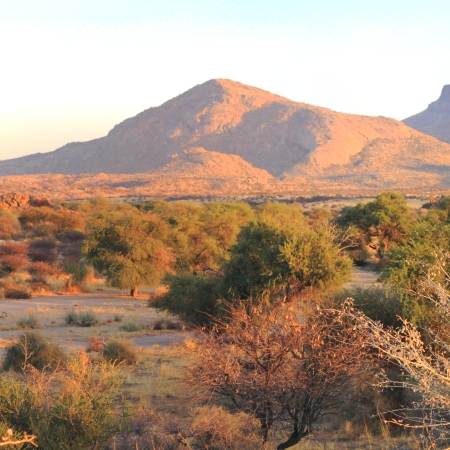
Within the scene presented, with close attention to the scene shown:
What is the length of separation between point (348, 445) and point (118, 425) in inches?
146

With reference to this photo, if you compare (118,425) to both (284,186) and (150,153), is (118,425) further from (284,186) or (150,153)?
(150,153)

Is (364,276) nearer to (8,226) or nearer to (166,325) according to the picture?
(166,325)

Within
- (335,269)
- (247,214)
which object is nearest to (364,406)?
(335,269)

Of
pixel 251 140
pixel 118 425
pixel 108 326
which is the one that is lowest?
pixel 108 326

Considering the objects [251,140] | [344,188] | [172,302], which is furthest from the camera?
[251,140]

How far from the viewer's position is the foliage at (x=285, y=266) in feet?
53.2

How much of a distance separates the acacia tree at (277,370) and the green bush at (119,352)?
696cm

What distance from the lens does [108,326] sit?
21984 millimetres

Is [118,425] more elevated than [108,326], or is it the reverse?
[118,425]

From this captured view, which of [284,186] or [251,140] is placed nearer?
[284,186]

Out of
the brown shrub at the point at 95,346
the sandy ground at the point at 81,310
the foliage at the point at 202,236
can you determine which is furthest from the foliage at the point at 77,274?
the brown shrub at the point at 95,346

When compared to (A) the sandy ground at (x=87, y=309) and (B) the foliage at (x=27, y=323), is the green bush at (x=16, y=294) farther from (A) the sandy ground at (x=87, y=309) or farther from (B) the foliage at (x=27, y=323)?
(B) the foliage at (x=27, y=323)

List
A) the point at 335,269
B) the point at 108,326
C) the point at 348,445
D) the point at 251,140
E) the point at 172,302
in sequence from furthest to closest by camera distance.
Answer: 1. the point at 251,140
2. the point at 108,326
3. the point at 172,302
4. the point at 335,269
5. the point at 348,445

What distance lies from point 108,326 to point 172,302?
352 centimetres
